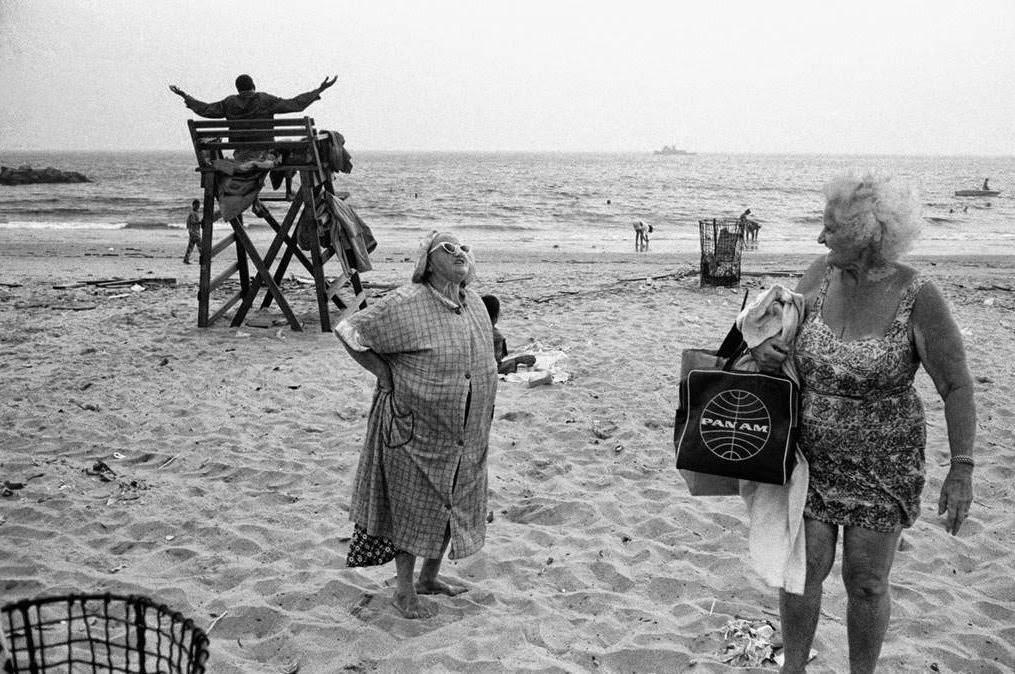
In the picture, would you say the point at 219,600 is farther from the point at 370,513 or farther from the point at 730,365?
the point at 730,365

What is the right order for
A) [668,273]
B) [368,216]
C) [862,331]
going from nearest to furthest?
[862,331] < [668,273] < [368,216]

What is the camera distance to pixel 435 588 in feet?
12.1

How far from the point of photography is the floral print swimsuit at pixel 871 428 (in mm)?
2553

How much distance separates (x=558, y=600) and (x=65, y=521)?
8.90 ft

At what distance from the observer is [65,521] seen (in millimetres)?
4312

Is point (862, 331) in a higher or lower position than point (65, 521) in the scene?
higher

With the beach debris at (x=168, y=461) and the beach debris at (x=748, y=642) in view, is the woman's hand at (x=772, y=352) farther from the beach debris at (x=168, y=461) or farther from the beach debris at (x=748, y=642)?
the beach debris at (x=168, y=461)

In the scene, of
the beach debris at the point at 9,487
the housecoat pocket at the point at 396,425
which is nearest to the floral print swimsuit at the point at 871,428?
the housecoat pocket at the point at 396,425

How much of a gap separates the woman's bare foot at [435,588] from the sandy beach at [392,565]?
4 centimetres

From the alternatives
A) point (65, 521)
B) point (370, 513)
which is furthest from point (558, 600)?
point (65, 521)

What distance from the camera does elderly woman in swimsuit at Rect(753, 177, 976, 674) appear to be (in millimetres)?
2537

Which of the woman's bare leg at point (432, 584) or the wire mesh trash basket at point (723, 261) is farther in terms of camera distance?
the wire mesh trash basket at point (723, 261)

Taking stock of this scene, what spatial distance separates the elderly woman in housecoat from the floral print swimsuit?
1.37 meters

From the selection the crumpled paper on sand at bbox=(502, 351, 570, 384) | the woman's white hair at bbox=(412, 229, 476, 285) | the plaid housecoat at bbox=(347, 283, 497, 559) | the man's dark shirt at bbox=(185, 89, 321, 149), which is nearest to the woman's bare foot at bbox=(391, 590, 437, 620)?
the plaid housecoat at bbox=(347, 283, 497, 559)
